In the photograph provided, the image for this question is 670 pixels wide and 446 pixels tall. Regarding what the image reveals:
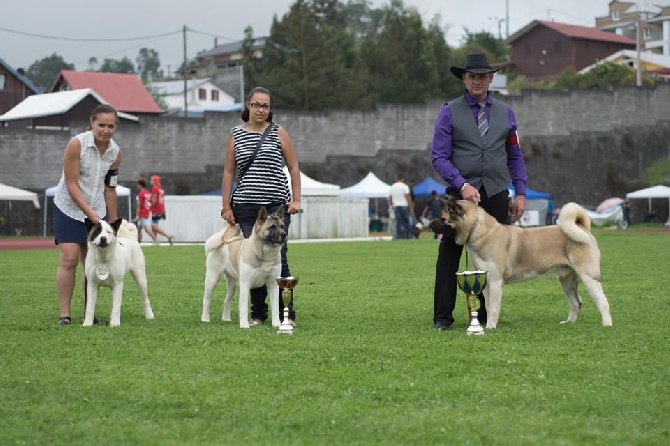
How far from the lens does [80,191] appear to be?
34.2ft

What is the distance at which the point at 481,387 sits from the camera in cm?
686

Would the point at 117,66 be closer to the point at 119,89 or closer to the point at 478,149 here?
the point at 119,89

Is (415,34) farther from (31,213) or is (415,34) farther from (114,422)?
(114,422)

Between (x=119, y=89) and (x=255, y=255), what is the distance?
7464 cm

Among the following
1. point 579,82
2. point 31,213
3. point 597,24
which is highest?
point 597,24

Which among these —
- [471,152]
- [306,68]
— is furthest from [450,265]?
[306,68]

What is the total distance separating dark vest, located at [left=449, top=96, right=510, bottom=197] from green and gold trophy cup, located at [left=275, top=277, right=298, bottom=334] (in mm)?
1850

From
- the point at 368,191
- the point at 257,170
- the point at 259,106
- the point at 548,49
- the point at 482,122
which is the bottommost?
the point at 368,191

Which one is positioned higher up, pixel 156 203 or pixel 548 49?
pixel 548 49

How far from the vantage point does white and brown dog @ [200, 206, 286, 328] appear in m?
9.81

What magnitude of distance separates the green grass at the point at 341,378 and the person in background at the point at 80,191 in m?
0.51

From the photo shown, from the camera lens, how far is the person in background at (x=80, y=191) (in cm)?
1043

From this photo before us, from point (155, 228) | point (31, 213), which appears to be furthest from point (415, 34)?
point (155, 228)

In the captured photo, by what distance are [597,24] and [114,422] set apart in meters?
159
